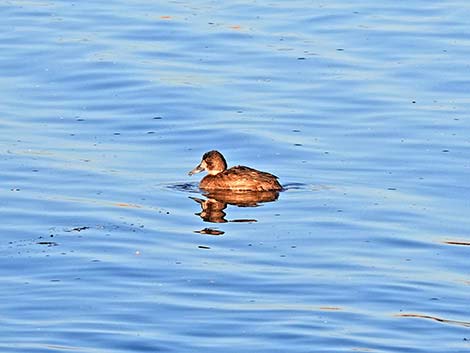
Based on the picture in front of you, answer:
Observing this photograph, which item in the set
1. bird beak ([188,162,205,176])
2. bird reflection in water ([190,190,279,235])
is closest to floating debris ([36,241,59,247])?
bird reflection in water ([190,190,279,235])

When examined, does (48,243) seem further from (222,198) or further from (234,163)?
(234,163)

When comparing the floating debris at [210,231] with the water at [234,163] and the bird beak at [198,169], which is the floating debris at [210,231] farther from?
the bird beak at [198,169]

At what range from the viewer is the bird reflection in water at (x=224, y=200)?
16114 mm

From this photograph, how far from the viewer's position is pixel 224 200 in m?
17.1

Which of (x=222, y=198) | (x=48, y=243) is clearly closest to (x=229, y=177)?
(x=222, y=198)

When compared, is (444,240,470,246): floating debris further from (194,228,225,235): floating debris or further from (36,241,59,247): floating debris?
(36,241,59,247): floating debris

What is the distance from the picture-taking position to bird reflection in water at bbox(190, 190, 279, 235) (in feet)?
52.9

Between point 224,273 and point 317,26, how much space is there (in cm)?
1127

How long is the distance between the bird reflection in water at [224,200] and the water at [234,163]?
0.05 meters

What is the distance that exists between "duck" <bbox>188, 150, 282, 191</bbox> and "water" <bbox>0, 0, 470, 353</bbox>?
22 centimetres

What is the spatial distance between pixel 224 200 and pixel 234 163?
3.83 feet

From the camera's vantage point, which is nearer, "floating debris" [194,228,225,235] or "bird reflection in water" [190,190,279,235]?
"floating debris" [194,228,225,235]

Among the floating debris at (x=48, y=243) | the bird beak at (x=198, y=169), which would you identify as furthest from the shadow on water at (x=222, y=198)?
the floating debris at (x=48, y=243)

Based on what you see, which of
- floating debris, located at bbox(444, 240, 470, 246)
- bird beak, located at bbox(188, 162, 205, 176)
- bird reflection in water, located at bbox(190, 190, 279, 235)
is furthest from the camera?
bird beak, located at bbox(188, 162, 205, 176)
